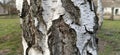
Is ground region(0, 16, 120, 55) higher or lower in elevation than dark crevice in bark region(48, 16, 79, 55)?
lower

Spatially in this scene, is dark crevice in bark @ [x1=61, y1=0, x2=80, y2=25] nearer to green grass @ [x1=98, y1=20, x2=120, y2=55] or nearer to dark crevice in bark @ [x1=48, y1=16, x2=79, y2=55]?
dark crevice in bark @ [x1=48, y1=16, x2=79, y2=55]

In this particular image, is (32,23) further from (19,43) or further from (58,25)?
(19,43)

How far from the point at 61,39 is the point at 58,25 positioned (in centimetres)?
7

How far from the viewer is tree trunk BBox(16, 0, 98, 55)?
4.83ft

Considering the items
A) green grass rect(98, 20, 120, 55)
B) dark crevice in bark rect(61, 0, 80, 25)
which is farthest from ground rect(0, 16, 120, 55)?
dark crevice in bark rect(61, 0, 80, 25)

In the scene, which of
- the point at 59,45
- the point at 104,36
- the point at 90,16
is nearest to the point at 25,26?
the point at 59,45

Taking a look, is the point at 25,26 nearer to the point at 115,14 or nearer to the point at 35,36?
the point at 35,36

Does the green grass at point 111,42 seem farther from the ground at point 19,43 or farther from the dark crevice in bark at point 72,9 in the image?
the dark crevice in bark at point 72,9

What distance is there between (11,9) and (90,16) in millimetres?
20010

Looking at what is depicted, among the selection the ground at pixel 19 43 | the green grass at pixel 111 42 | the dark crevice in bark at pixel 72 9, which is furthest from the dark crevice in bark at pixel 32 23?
the green grass at pixel 111 42

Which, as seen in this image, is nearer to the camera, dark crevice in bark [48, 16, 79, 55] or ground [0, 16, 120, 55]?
dark crevice in bark [48, 16, 79, 55]

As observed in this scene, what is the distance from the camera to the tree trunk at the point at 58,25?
1472 mm

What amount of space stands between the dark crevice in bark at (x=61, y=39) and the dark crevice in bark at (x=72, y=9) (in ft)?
0.16

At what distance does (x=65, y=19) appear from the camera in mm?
1478
